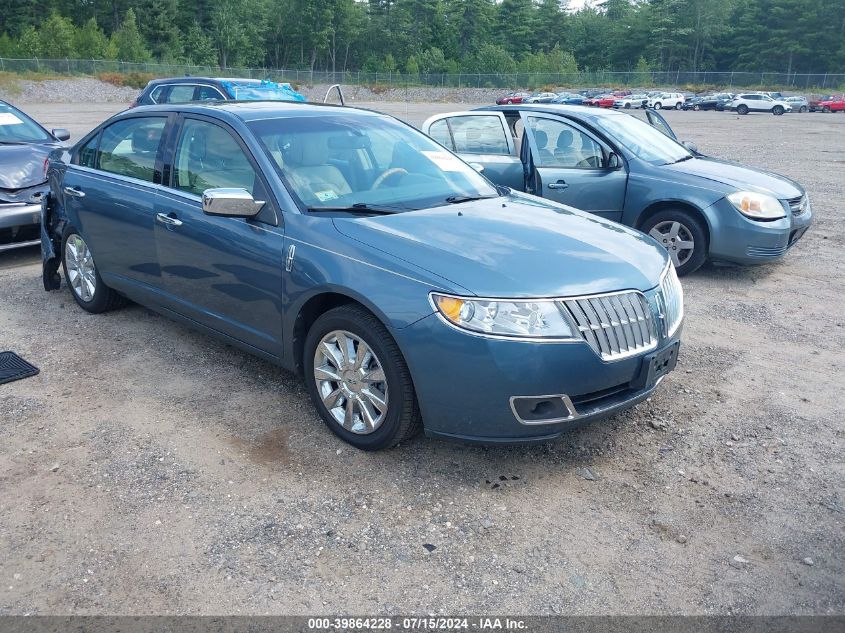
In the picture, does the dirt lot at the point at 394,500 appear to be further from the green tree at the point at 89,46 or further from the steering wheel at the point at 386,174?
the green tree at the point at 89,46

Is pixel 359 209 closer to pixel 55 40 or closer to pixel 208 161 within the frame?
pixel 208 161

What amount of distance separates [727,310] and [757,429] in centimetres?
238

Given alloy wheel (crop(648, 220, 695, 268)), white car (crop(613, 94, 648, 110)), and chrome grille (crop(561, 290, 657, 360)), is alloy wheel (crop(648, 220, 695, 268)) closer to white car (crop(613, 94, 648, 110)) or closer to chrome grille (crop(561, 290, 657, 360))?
chrome grille (crop(561, 290, 657, 360))

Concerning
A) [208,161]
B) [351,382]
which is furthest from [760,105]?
[351,382]

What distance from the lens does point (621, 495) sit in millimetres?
3498

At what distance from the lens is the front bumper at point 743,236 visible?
693 cm

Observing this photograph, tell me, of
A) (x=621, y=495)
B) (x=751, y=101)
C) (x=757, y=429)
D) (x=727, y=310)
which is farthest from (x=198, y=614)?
(x=751, y=101)

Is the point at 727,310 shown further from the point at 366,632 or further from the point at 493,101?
the point at 493,101

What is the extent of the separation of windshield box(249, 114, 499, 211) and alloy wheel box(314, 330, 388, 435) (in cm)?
82

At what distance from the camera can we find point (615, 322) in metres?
3.44

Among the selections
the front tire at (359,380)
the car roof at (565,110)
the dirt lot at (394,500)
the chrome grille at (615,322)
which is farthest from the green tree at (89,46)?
the chrome grille at (615,322)

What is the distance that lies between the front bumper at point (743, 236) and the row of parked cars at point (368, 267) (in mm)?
3013

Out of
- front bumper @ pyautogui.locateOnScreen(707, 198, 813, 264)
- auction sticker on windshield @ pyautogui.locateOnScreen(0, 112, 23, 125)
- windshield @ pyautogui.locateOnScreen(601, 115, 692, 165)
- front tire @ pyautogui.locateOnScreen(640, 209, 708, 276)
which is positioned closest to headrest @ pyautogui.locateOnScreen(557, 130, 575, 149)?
windshield @ pyautogui.locateOnScreen(601, 115, 692, 165)

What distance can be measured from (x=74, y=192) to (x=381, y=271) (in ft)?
11.0
